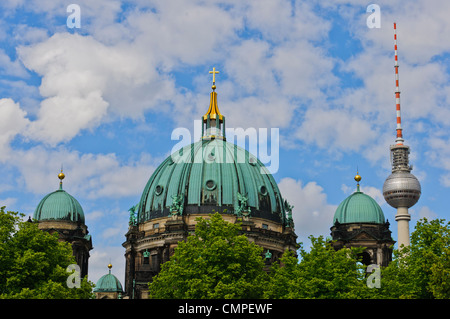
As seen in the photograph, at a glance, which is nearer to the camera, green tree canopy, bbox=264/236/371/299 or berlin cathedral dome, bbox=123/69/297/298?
green tree canopy, bbox=264/236/371/299

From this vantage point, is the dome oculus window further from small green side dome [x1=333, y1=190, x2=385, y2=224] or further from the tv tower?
the tv tower

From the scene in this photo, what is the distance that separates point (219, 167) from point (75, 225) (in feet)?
66.5

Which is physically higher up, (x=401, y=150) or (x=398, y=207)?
(x=401, y=150)

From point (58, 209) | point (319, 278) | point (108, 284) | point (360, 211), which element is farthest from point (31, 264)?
point (360, 211)

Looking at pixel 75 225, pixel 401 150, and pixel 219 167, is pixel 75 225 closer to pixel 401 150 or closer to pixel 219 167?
pixel 219 167

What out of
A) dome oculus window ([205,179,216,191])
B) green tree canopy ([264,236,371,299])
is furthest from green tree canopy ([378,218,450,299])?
dome oculus window ([205,179,216,191])

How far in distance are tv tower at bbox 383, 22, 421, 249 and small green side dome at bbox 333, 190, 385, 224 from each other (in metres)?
2.49

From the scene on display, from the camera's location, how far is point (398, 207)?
10825cm

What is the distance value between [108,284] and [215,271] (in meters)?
53.7

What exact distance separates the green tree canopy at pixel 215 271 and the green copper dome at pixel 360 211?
4247 centimetres

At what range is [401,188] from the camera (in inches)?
4218

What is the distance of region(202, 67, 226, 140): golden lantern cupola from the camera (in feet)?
390

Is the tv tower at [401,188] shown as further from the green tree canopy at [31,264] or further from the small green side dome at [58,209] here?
the green tree canopy at [31,264]
